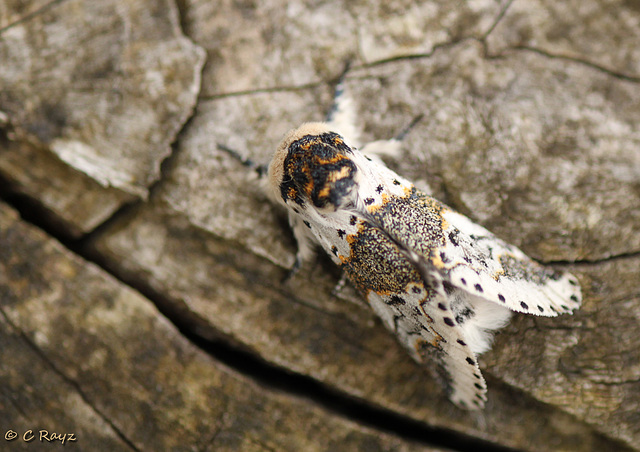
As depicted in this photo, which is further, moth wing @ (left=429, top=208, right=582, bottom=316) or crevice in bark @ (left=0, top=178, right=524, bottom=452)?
crevice in bark @ (left=0, top=178, right=524, bottom=452)

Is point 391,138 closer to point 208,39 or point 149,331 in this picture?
point 208,39

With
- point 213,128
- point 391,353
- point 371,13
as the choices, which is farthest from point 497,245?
point 213,128

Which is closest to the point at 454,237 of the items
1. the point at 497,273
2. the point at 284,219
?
the point at 497,273

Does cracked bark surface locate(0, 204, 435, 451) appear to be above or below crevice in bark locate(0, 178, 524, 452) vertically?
below

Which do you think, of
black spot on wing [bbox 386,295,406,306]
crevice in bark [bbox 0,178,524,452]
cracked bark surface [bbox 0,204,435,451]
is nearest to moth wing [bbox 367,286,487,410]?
black spot on wing [bbox 386,295,406,306]

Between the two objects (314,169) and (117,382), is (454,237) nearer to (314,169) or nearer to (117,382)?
(314,169)

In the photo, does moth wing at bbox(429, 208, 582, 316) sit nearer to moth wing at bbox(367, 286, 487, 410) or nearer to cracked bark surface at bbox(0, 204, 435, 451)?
moth wing at bbox(367, 286, 487, 410)

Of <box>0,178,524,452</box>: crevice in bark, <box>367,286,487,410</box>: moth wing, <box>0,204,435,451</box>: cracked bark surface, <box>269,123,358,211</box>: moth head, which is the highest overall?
<box>269,123,358,211</box>: moth head
